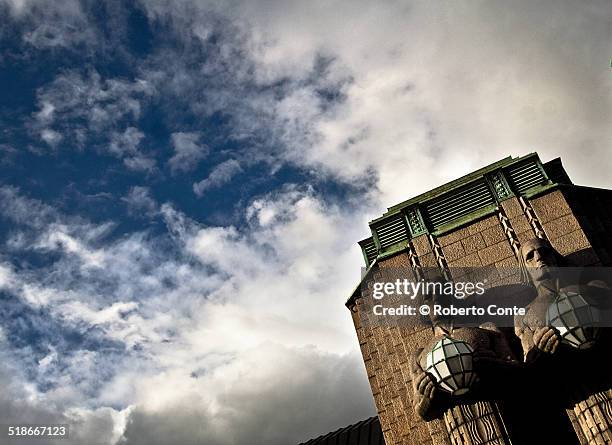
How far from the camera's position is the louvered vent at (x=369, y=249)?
22.4m

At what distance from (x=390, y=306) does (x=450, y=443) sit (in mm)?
5696

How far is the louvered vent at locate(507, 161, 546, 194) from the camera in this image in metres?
20.5

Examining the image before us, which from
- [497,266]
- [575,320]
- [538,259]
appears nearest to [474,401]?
[575,320]

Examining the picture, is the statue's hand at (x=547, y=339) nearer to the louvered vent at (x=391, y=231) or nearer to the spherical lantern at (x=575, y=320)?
the spherical lantern at (x=575, y=320)

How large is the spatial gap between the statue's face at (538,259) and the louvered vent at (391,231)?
17.5 ft

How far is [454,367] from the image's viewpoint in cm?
1503

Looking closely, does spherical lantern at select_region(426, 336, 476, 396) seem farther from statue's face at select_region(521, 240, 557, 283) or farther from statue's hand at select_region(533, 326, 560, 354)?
statue's face at select_region(521, 240, 557, 283)

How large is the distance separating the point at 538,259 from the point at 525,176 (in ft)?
16.5

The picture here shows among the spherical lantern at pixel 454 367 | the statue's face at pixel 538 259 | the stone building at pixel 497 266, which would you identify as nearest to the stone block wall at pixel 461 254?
the stone building at pixel 497 266

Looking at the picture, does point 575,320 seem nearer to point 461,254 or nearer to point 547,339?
point 547,339

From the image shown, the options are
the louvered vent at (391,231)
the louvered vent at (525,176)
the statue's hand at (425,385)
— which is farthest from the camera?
the louvered vent at (391,231)

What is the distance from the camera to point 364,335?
2119cm

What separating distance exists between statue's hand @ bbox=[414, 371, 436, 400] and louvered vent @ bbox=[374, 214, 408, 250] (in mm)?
6989

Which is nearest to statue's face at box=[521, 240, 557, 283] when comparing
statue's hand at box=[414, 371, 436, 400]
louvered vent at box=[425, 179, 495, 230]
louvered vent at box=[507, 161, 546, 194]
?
louvered vent at box=[507, 161, 546, 194]
